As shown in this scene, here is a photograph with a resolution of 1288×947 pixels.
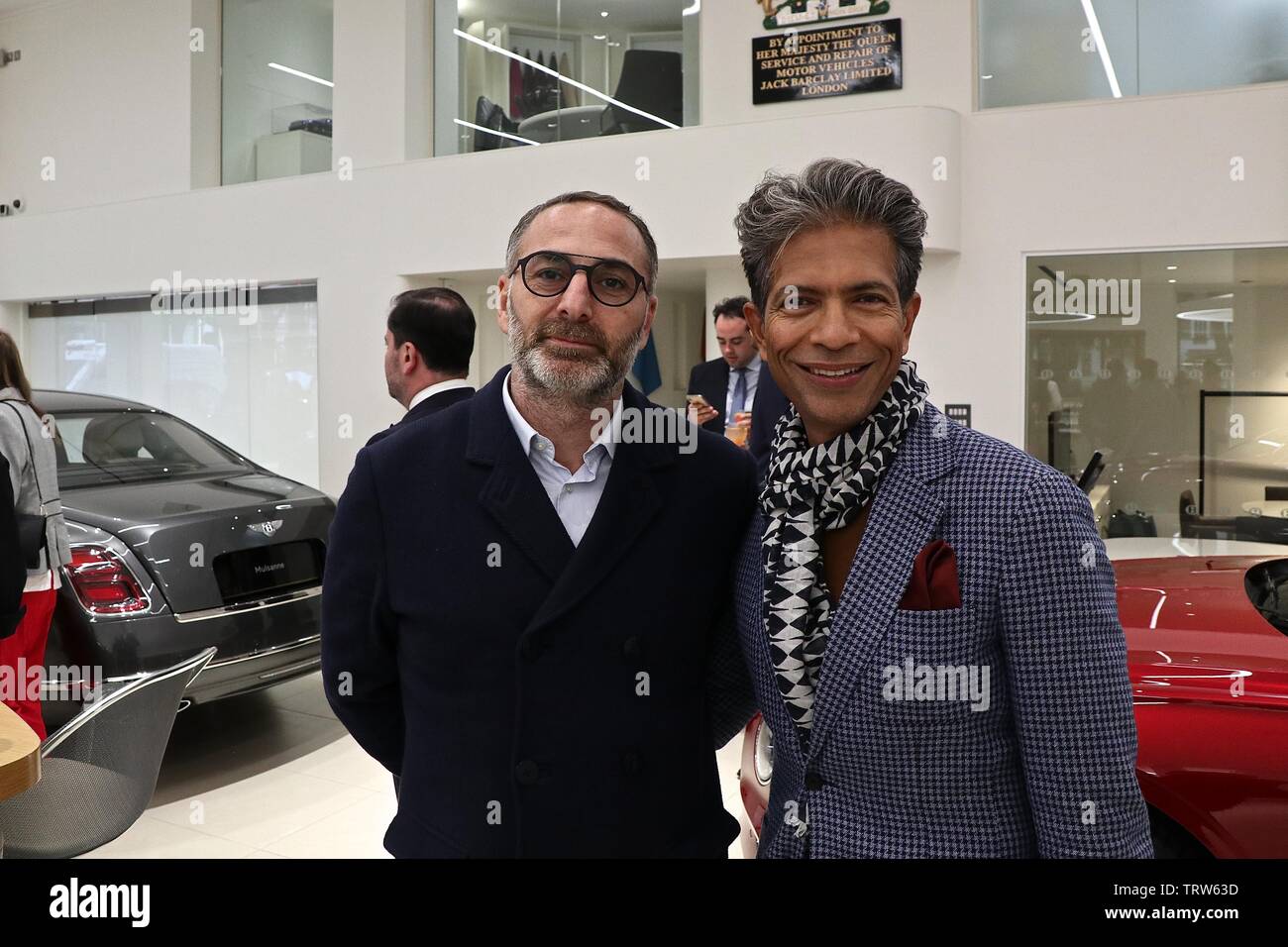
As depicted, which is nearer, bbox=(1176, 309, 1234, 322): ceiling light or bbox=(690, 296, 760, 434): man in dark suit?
bbox=(690, 296, 760, 434): man in dark suit

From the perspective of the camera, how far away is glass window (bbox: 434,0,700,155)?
7.44 m

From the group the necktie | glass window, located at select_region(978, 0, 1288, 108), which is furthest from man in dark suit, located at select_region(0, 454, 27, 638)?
glass window, located at select_region(978, 0, 1288, 108)

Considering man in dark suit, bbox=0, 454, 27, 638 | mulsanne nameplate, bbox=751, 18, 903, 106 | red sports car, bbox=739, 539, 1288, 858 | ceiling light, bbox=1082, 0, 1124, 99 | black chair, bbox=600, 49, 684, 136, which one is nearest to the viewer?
red sports car, bbox=739, 539, 1288, 858

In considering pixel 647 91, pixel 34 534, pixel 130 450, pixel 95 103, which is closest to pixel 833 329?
pixel 34 534

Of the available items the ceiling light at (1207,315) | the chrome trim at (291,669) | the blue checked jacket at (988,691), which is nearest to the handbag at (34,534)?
the chrome trim at (291,669)

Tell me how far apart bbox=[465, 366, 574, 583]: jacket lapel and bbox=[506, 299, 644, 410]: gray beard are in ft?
0.27

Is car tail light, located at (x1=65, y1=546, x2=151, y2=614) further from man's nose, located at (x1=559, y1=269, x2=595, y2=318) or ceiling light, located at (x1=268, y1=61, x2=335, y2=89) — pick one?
ceiling light, located at (x1=268, y1=61, x2=335, y2=89)

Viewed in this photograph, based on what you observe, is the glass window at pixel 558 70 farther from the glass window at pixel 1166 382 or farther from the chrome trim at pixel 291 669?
the chrome trim at pixel 291 669

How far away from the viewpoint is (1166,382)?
608 cm

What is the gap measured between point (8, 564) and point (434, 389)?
45.9 inches

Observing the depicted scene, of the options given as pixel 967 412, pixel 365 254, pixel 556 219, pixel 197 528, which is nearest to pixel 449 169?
pixel 365 254

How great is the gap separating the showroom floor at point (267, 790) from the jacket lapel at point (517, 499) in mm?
1835

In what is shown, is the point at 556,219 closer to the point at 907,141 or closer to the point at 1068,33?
the point at 907,141
